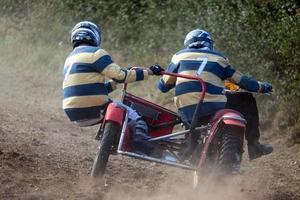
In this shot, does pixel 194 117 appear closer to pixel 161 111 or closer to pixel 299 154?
pixel 161 111

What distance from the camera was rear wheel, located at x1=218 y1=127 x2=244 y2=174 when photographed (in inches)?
283

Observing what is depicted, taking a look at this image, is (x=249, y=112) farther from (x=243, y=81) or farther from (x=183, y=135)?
(x=183, y=135)

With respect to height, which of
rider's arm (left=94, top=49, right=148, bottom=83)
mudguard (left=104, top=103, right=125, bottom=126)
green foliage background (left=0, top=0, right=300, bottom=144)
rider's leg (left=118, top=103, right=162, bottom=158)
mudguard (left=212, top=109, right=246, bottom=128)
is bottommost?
green foliage background (left=0, top=0, right=300, bottom=144)

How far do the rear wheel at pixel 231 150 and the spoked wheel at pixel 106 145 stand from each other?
3.72 ft

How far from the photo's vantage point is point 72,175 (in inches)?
320

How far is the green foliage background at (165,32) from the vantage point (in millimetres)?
11188

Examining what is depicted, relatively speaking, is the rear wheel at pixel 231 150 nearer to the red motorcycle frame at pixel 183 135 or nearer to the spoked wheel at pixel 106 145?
the red motorcycle frame at pixel 183 135

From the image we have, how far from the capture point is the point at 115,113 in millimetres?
7418

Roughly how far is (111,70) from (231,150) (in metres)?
1.57

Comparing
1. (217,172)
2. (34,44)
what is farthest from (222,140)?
(34,44)

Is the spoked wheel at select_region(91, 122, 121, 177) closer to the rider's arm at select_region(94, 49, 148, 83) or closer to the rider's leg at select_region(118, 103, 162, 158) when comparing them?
the rider's leg at select_region(118, 103, 162, 158)

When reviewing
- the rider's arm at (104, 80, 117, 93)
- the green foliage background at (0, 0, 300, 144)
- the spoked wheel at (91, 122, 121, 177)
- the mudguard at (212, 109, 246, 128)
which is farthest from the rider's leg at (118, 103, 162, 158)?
the green foliage background at (0, 0, 300, 144)

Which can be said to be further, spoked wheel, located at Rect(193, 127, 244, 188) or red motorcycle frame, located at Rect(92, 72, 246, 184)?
red motorcycle frame, located at Rect(92, 72, 246, 184)

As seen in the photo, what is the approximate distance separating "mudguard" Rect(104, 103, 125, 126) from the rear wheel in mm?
1122
